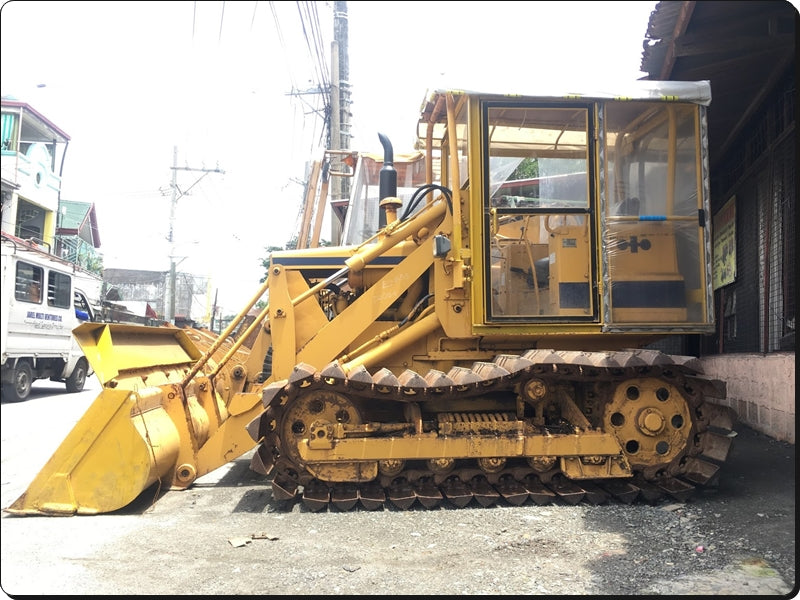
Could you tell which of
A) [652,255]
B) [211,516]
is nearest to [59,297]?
[211,516]

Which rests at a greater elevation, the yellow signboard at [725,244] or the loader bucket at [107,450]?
the yellow signboard at [725,244]

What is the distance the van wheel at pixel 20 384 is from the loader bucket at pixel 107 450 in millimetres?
5526

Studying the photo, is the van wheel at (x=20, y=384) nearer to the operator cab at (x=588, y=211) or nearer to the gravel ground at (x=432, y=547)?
the gravel ground at (x=432, y=547)

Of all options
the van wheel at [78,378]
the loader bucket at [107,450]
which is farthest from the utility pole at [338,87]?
the loader bucket at [107,450]

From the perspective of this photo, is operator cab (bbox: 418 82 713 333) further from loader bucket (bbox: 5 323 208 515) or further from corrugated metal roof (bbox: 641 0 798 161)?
loader bucket (bbox: 5 323 208 515)

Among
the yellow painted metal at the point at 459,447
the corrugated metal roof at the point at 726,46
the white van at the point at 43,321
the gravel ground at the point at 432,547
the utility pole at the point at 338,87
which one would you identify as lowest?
the gravel ground at the point at 432,547

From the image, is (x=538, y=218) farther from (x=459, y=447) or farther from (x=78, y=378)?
(x=78, y=378)

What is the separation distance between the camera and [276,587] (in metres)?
2.73

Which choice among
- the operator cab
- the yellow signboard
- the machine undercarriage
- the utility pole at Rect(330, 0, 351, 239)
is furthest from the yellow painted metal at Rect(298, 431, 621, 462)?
the utility pole at Rect(330, 0, 351, 239)

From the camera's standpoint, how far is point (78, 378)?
10.8 m

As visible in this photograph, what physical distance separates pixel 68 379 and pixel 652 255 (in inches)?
419

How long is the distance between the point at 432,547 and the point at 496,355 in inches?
72.9

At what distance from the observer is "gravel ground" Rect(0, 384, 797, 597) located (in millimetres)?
2752

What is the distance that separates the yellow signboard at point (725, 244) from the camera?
22.6 feet
